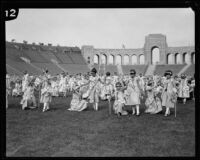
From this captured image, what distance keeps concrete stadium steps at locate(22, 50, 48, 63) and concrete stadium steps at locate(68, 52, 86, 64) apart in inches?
399

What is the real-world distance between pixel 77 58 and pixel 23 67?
22.1 meters

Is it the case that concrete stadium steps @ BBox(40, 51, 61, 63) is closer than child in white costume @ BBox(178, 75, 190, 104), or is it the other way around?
child in white costume @ BBox(178, 75, 190, 104)

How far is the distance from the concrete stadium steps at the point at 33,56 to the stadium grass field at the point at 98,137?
51.4 metres

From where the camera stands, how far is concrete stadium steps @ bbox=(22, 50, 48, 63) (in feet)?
193

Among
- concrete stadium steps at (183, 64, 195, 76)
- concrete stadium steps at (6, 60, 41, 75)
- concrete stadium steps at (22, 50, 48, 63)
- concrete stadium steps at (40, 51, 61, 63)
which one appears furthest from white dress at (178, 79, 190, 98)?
concrete stadium steps at (40, 51, 61, 63)

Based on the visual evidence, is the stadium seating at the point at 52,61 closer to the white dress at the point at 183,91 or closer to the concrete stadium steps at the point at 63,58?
the concrete stadium steps at the point at 63,58

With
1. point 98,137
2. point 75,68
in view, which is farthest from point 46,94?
point 75,68

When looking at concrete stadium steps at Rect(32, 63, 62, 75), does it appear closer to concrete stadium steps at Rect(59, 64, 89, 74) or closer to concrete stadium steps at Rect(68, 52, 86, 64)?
concrete stadium steps at Rect(59, 64, 89, 74)

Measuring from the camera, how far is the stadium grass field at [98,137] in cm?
539

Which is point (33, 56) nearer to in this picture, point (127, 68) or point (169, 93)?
point (127, 68)

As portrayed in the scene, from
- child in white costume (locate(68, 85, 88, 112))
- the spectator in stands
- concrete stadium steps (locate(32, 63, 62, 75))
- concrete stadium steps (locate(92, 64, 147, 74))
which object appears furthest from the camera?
concrete stadium steps (locate(92, 64, 147, 74))
